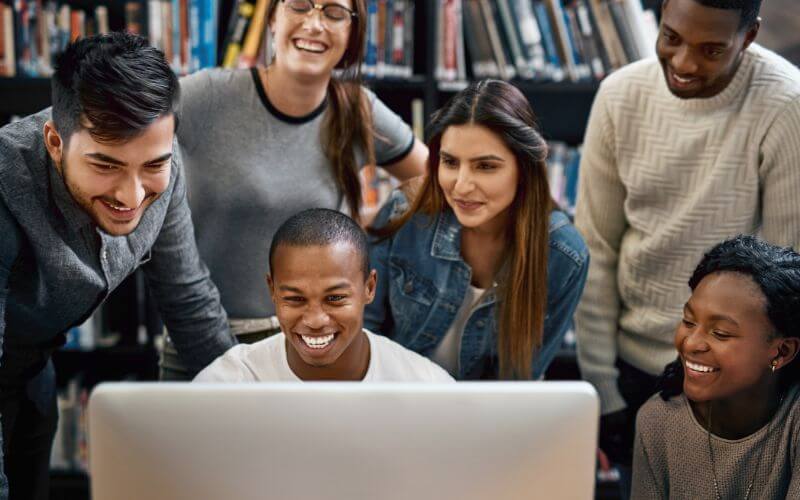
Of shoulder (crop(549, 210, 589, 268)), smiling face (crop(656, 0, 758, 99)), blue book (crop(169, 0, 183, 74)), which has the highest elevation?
smiling face (crop(656, 0, 758, 99))

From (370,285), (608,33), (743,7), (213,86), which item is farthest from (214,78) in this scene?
(608,33)

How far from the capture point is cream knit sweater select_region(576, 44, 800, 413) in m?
1.55

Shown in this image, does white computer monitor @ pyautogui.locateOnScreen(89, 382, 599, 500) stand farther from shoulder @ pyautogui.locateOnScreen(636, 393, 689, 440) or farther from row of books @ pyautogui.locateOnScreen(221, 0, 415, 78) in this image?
row of books @ pyautogui.locateOnScreen(221, 0, 415, 78)

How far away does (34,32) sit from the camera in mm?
2516

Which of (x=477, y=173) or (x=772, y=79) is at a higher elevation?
(x=772, y=79)

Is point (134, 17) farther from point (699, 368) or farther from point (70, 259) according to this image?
point (699, 368)

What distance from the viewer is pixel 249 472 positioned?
2.69 ft

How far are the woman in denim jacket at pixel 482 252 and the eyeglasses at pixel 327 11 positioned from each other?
275mm

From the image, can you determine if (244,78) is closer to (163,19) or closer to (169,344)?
(169,344)

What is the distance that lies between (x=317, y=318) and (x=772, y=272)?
711mm

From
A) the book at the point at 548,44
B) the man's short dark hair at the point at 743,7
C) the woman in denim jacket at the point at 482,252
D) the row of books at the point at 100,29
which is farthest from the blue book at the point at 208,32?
the man's short dark hair at the point at 743,7

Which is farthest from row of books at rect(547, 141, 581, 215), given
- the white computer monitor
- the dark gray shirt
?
the white computer monitor

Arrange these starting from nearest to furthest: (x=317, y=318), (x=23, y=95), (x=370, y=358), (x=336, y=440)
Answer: (x=336, y=440) < (x=317, y=318) < (x=370, y=358) < (x=23, y=95)

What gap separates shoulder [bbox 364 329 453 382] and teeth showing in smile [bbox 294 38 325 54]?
0.57 m
